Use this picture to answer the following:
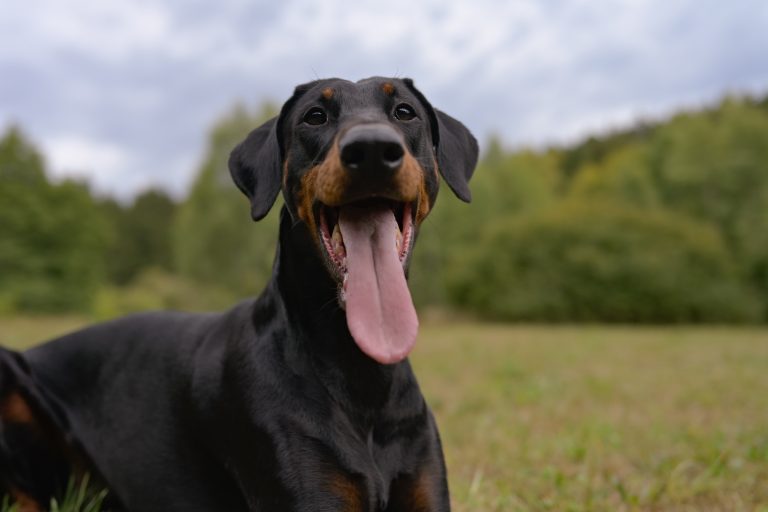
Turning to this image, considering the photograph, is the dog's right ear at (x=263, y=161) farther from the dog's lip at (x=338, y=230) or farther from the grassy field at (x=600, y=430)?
the grassy field at (x=600, y=430)

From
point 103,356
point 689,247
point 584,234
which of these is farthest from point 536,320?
point 103,356

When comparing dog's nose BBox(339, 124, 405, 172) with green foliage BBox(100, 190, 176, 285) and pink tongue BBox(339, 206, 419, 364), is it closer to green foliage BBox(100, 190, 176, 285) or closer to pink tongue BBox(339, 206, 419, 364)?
pink tongue BBox(339, 206, 419, 364)

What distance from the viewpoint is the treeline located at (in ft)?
93.1

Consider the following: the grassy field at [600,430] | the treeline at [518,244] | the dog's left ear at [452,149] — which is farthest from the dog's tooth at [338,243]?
the treeline at [518,244]

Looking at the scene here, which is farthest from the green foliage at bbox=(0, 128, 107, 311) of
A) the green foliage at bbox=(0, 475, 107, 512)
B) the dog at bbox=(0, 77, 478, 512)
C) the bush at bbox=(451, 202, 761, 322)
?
the dog at bbox=(0, 77, 478, 512)

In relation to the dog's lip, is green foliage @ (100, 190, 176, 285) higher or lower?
higher

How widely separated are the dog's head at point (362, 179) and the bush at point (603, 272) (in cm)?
2646

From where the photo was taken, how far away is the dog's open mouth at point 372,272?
2.38m

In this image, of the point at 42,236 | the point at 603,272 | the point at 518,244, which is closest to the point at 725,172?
the point at 603,272

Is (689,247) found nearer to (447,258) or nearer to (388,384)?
(447,258)

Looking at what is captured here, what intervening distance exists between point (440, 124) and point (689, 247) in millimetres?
28623

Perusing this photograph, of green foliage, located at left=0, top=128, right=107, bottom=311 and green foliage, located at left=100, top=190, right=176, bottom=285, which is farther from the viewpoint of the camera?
green foliage, located at left=100, top=190, right=176, bottom=285

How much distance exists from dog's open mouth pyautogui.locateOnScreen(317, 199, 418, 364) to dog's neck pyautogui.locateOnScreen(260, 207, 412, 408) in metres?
0.14

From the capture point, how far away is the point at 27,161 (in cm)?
3406
